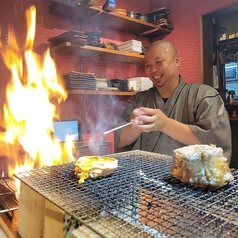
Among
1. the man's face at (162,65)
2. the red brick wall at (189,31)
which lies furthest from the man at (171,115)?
the red brick wall at (189,31)

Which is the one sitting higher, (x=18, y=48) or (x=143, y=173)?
(x=18, y=48)

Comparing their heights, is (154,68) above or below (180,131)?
above

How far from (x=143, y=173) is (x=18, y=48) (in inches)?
75.9

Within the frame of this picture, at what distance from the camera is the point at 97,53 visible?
2695mm

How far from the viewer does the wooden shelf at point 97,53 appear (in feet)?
7.76

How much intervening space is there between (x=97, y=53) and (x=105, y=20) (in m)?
0.48

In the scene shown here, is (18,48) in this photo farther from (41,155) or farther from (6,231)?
(6,231)

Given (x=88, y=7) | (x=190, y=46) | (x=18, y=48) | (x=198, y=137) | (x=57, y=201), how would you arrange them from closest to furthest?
(x=57, y=201), (x=198, y=137), (x=18, y=48), (x=88, y=7), (x=190, y=46)

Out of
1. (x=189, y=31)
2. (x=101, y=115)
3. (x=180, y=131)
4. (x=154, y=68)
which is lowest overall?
(x=180, y=131)

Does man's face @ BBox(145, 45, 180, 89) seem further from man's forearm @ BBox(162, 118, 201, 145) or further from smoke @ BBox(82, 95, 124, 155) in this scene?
smoke @ BBox(82, 95, 124, 155)

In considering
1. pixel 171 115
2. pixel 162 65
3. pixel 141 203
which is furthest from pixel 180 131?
pixel 141 203

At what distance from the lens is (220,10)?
9.62 feet

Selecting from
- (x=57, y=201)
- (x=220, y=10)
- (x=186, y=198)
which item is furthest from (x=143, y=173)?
(x=220, y=10)

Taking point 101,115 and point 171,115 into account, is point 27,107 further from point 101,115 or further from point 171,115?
point 171,115
